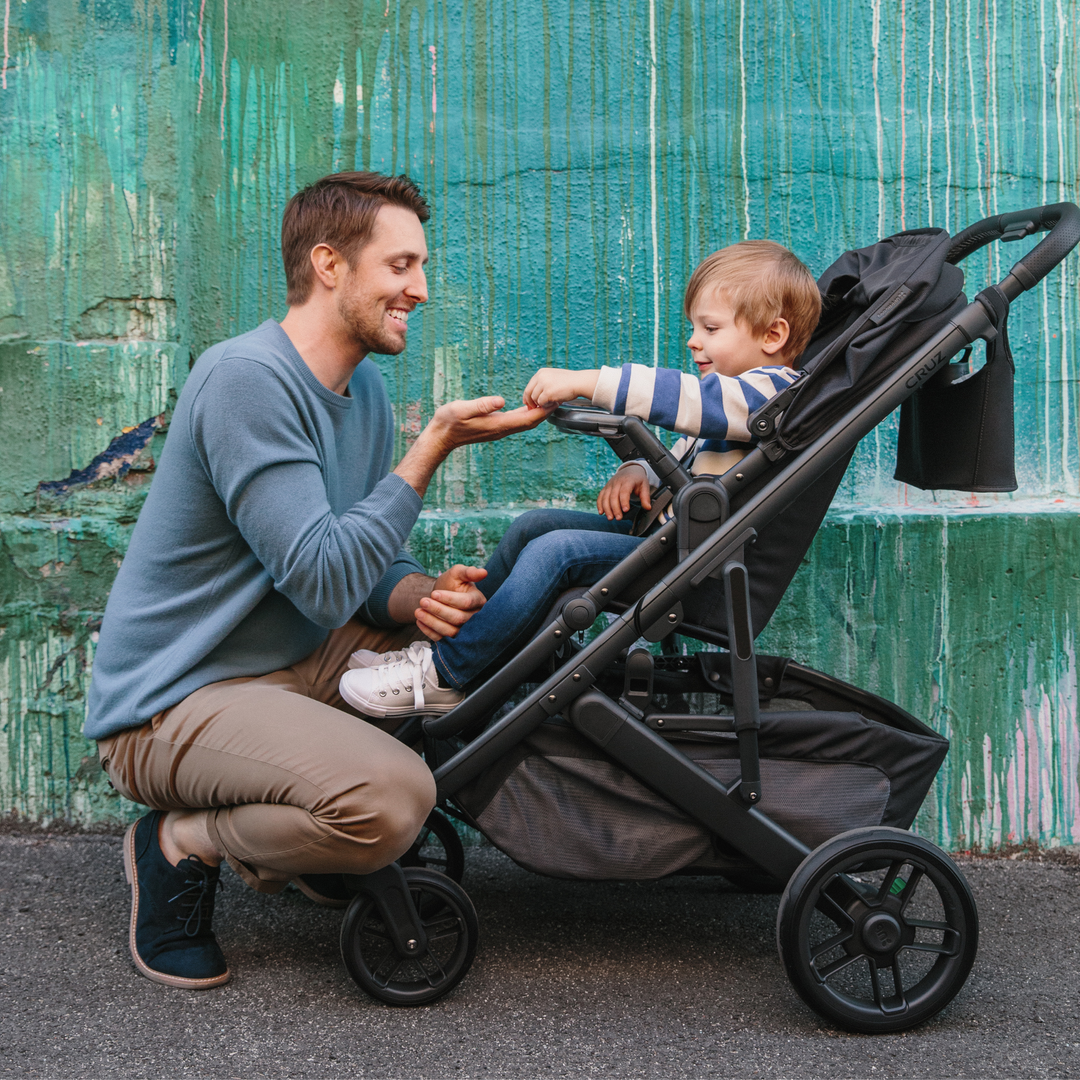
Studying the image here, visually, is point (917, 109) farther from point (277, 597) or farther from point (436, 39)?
point (277, 597)

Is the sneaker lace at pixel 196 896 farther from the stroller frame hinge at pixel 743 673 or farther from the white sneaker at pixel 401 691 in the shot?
the stroller frame hinge at pixel 743 673

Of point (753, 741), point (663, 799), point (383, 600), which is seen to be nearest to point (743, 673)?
point (753, 741)

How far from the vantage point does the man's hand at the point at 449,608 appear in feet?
7.79

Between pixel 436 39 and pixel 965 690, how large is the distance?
264 cm

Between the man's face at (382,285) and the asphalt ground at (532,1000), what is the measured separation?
1.53 meters

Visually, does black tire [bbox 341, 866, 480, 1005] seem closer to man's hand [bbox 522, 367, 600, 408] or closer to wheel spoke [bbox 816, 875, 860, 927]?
wheel spoke [bbox 816, 875, 860, 927]

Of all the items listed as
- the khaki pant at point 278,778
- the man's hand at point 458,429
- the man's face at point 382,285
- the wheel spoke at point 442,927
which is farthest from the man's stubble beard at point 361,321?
the wheel spoke at point 442,927

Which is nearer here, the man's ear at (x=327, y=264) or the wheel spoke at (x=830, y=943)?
the wheel spoke at (x=830, y=943)

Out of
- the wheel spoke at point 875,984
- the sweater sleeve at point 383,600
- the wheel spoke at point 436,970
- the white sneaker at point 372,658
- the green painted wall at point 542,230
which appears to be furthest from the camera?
the green painted wall at point 542,230

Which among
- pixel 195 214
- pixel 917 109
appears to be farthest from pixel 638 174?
pixel 195 214

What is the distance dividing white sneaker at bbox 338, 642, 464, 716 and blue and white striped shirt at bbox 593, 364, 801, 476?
729mm

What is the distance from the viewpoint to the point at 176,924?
2434 millimetres

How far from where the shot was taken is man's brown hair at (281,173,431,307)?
2512 mm

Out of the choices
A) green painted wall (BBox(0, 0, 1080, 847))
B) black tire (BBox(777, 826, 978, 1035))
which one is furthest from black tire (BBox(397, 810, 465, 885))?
black tire (BBox(777, 826, 978, 1035))
